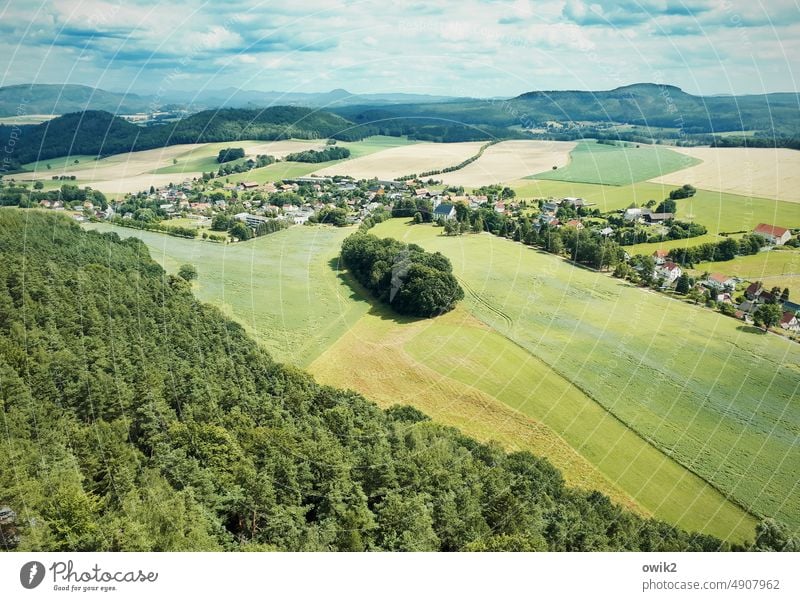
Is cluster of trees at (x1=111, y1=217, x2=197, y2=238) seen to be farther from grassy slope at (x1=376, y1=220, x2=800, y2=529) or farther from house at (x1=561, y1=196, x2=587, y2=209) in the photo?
house at (x1=561, y1=196, x2=587, y2=209)

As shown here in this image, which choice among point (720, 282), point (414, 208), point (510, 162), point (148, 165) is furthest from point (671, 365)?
point (148, 165)

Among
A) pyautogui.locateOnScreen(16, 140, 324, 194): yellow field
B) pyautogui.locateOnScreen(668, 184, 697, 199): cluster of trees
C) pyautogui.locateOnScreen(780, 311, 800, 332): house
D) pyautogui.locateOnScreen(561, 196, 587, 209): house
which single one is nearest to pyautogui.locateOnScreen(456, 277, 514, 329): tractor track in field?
pyautogui.locateOnScreen(780, 311, 800, 332): house

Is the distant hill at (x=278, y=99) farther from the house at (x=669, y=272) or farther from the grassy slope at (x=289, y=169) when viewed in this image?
the house at (x=669, y=272)

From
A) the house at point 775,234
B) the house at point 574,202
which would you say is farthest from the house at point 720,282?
the house at point 574,202

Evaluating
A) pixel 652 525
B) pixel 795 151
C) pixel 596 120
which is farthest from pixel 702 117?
pixel 652 525
